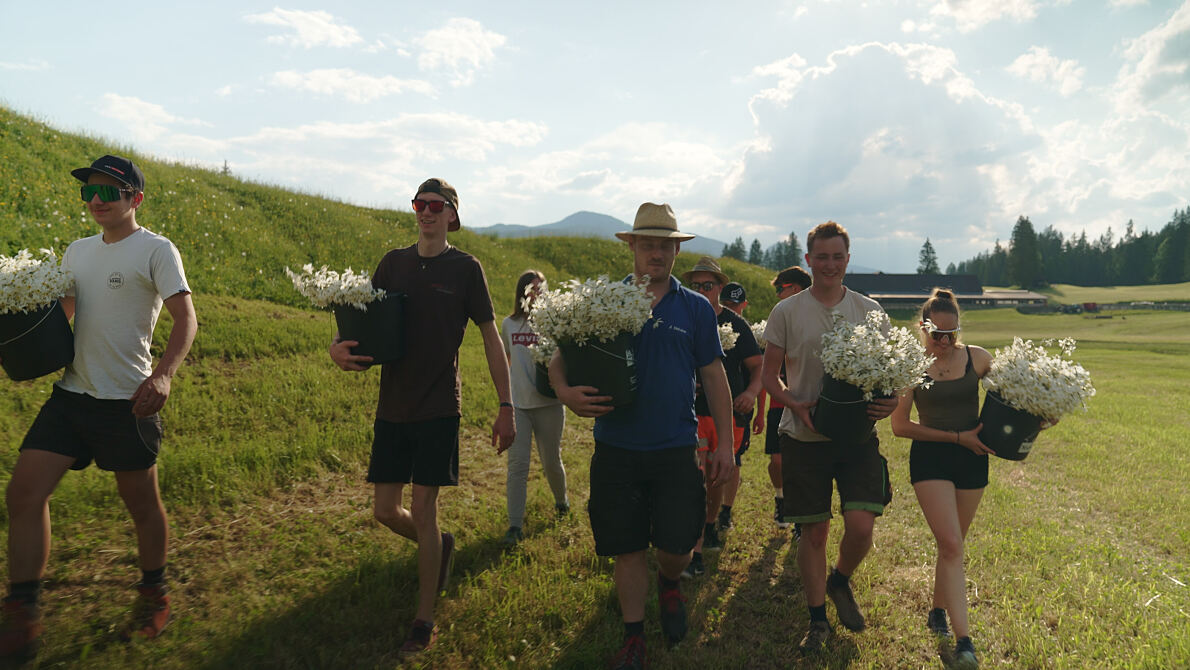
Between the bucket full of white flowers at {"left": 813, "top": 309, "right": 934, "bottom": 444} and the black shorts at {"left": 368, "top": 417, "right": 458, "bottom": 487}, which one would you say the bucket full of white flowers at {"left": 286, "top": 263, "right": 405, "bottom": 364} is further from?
the bucket full of white flowers at {"left": 813, "top": 309, "right": 934, "bottom": 444}

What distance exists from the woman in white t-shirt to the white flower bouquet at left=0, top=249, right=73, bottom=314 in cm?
347

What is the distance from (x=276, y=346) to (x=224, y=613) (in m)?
6.77

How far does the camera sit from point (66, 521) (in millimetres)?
5316

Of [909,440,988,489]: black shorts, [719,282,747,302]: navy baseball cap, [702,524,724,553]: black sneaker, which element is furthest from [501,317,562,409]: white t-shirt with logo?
[909,440,988,489]: black shorts

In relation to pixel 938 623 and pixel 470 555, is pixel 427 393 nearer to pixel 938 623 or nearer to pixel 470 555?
pixel 470 555

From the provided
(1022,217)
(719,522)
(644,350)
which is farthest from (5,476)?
(1022,217)

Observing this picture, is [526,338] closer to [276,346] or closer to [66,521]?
[66,521]

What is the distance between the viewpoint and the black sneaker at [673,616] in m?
4.41

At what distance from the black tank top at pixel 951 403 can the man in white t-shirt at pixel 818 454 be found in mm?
486

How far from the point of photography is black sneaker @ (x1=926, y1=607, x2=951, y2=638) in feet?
15.2

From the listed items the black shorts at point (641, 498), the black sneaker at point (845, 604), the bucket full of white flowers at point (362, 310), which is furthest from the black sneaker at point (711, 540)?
the bucket full of white flowers at point (362, 310)

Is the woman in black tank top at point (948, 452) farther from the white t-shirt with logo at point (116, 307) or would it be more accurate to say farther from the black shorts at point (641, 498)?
the white t-shirt with logo at point (116, 307)

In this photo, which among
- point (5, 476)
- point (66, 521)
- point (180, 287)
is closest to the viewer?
point (180, 287)

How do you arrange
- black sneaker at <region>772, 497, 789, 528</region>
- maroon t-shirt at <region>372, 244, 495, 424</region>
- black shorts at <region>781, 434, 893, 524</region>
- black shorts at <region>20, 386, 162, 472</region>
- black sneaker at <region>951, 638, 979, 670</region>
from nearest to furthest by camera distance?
black shorts at <region>20, 386, 162, 472</region>, black sneaker at <region>951, 638, 979, 670</region>, maroon t-shirt at <region>372, 244, 495, 424</region>, black shorts at <region>781, 434, 893, 524</region>, black sneaker at <region>772, 497, 789, 528</region>
